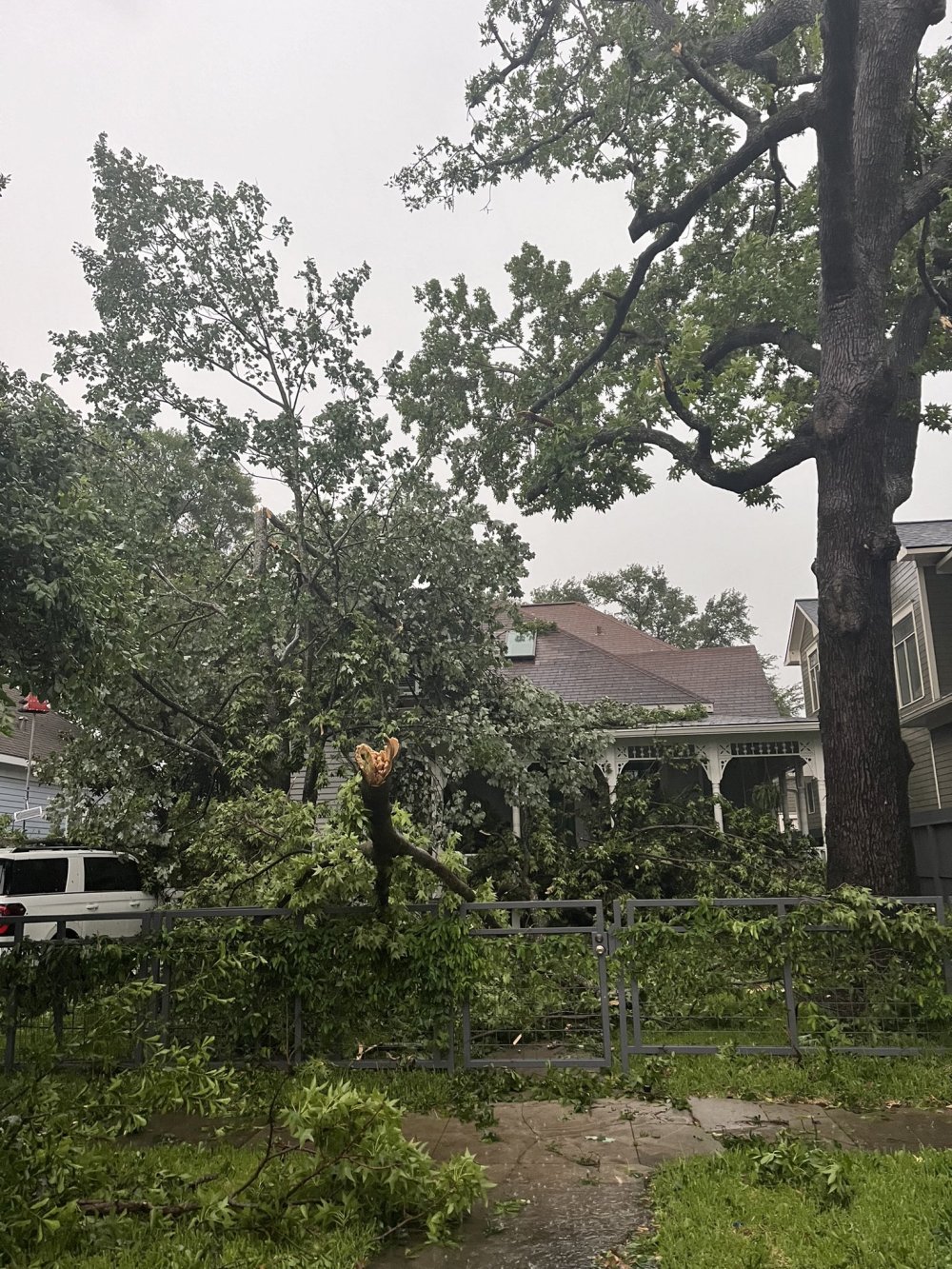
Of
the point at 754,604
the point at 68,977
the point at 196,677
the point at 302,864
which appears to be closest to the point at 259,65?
the point at 196,677

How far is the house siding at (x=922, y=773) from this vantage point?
51.9ft

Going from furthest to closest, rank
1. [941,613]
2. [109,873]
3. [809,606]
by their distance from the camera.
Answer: [809,606]
[941,613]
[109,873]

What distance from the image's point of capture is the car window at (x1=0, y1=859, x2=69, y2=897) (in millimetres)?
11664

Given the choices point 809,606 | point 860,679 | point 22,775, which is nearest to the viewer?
point 860,679

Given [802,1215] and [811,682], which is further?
[811,682]

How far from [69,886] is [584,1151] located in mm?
9497

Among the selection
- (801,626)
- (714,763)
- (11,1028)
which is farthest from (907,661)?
(11,1028)

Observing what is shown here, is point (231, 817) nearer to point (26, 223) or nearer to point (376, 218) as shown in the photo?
point (26, 223)

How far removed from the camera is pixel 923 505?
4897 cm

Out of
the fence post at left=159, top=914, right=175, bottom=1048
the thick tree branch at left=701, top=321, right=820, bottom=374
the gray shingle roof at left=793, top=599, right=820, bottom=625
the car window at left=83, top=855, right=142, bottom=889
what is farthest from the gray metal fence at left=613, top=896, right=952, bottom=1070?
the gray shingle roof at left=793, top=599, right=820, bottom=625

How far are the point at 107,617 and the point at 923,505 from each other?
5135 cm

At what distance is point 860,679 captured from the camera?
371 inches

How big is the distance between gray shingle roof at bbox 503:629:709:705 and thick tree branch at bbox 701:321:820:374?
6167 millimetres

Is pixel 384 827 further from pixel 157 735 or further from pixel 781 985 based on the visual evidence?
pixel 157 735
